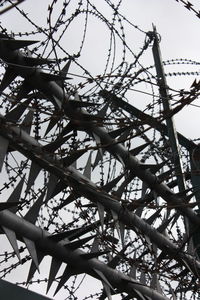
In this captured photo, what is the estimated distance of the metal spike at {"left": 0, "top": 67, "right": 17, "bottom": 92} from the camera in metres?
3.13

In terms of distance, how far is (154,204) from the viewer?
166 inches

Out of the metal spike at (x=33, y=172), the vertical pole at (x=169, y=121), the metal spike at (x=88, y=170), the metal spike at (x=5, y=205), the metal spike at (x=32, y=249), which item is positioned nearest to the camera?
the metal spike at (x=5, y=205)

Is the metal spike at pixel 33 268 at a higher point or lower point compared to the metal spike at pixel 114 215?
lower

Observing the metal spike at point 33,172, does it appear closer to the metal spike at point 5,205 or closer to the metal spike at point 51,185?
the metal spike at point 51,185

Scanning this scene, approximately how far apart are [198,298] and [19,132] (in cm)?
237

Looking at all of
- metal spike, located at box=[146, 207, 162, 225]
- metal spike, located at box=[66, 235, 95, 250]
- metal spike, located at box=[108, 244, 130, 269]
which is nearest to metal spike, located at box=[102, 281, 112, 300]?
metal spike, located at box=[108, 244, 130, 269]

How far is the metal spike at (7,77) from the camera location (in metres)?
3.13

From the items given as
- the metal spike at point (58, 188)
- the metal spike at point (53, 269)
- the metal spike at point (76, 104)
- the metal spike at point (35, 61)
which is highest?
the metal spike at point (76, 104)

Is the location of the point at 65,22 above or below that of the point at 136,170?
above

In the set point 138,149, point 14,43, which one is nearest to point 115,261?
point 138,149

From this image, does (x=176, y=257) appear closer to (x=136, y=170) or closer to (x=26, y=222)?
(x=136, y=170)

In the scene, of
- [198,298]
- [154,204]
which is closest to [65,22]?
[154,204]

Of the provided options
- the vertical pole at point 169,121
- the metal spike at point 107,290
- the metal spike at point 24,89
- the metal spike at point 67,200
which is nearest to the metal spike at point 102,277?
the metal spike at point 107,290

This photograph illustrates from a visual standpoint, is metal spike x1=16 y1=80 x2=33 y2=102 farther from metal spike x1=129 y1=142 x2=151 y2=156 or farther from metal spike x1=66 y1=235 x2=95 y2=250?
metal spike x1=129 y1=142 x2=151 y2=156
